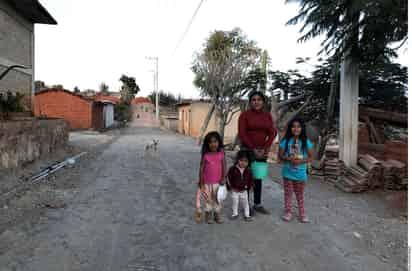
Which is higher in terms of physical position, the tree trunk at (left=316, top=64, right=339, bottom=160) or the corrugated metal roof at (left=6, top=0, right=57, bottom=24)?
the corrugated metal roof at (left=6, top=0, right=57, bottom=24)

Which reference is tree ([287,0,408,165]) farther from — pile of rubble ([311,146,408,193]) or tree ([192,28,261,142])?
A: tree ([192,28,261,142])

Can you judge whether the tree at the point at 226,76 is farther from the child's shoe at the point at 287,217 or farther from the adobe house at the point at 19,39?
the child's shoe at the point at 287,217

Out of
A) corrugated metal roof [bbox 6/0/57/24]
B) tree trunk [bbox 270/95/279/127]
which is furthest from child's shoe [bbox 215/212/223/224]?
corrugated metal roof [bbox 6/0/57/24]

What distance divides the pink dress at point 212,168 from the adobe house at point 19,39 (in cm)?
868

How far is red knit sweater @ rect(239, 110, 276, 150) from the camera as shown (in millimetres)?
4660

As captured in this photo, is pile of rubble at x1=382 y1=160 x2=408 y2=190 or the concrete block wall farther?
the concrete block wall

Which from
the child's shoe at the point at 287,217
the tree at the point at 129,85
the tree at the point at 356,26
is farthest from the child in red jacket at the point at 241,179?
the tree at the point at 129,85

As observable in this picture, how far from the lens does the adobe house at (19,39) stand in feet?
35.0

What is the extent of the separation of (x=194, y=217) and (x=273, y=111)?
22.7ft

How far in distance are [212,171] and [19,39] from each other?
10.4 metres

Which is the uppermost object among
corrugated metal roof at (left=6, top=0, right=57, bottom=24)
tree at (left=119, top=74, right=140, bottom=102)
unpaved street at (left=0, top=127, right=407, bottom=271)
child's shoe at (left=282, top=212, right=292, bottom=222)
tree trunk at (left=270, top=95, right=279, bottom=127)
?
tree at (left=119, top=74, right=140, bottom=102)

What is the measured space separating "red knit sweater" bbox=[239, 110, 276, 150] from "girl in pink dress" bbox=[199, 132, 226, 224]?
1.53 ft

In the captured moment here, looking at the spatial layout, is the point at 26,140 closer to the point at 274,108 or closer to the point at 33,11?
the point at 33,11

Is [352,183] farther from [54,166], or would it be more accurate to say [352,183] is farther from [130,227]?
[54,166]
